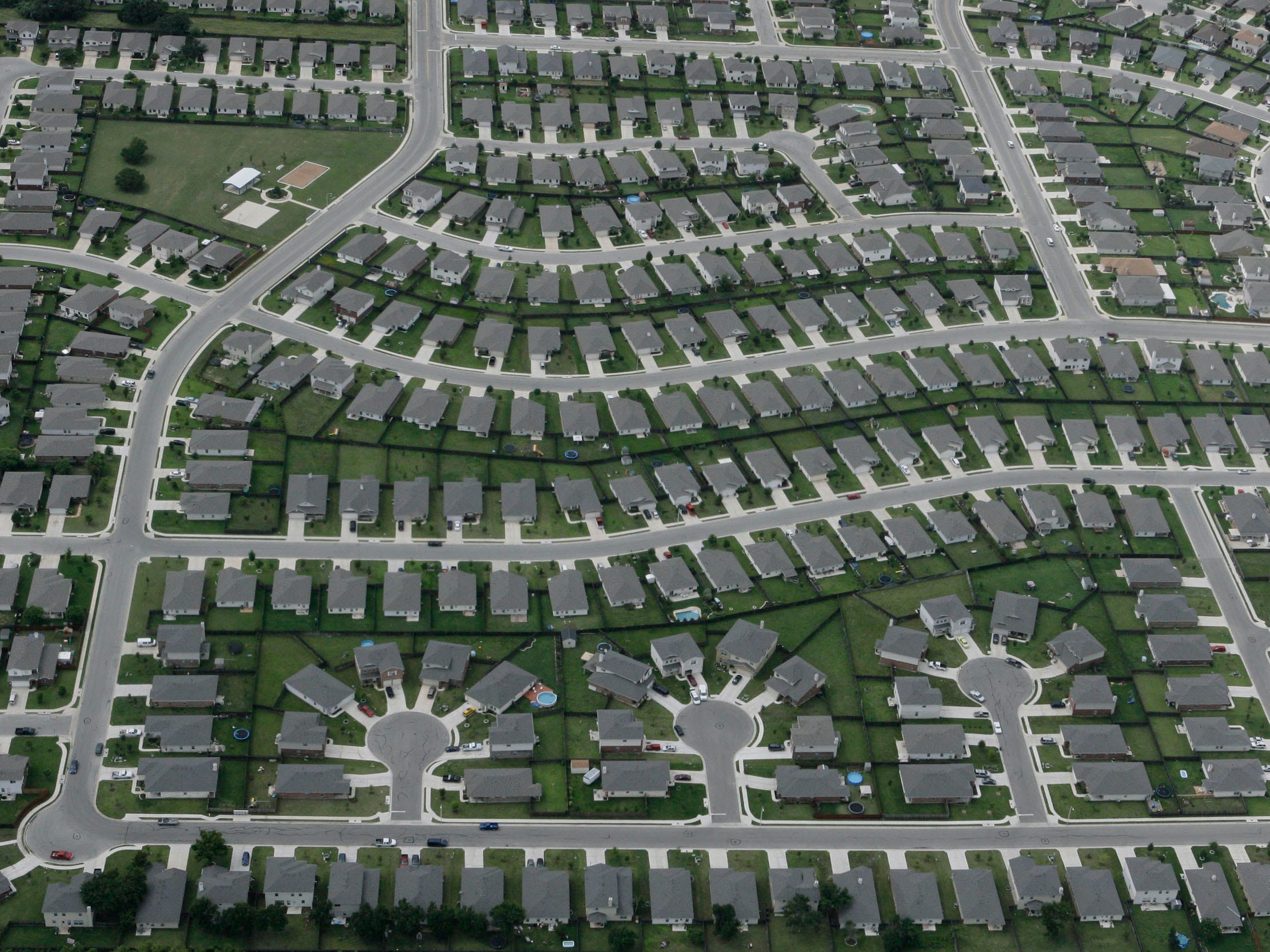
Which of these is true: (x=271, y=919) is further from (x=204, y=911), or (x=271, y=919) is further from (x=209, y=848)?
(x=209, y=848)

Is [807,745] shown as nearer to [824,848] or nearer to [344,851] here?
[824,848]

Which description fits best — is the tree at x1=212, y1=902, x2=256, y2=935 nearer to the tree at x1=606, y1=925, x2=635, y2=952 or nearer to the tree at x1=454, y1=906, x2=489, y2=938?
the tree at x1=454, y1=906, x2=489, y2=938

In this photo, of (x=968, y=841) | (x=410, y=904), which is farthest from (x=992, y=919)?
(x=410, y=904)

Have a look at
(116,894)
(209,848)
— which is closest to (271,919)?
(209,848)

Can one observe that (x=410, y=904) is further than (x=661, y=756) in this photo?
No

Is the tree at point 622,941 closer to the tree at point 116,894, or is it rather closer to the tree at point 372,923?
the tree at point 372,923

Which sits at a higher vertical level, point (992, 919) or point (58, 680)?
point (58, 680)

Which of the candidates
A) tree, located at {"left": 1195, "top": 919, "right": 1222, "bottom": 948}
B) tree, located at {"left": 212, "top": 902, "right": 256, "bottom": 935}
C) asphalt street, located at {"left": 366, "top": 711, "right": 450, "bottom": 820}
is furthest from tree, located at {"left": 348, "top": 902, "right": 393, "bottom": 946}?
tree, located at {"left": 1195, "top": 919, "right": 1222, "bottom": 948}
